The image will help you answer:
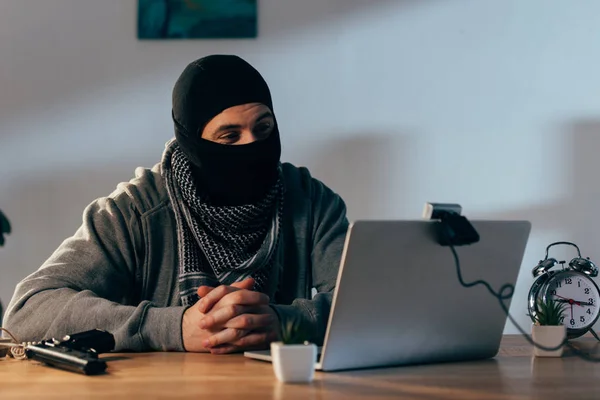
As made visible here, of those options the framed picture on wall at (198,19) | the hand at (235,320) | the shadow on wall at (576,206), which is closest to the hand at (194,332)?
the hand at (235,320)

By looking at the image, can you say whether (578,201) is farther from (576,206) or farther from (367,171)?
(367,171)

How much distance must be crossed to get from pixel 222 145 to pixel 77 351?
0.72m

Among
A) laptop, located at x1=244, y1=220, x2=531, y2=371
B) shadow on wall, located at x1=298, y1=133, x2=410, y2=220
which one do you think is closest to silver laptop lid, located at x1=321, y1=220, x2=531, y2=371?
laptop, located at x1=244, y1=220, x2=531, y2=371

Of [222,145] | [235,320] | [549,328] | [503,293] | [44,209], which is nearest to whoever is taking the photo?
[503,293]

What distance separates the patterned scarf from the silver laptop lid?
29.2 inches

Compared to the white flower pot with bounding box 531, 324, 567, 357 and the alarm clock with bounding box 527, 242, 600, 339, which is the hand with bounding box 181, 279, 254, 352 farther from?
the alarm clock with bounding box 527, 242, 600, 339

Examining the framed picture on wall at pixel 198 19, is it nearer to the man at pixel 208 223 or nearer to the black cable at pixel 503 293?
the man at pixel 208 223

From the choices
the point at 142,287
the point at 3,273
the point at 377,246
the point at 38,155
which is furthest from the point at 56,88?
the point at 377,246

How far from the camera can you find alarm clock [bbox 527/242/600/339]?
1805 mm

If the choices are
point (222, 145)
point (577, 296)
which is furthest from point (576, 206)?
point (222, 145)

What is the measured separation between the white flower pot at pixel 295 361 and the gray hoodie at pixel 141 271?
1.45 ft

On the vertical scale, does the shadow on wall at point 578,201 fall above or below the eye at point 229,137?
below

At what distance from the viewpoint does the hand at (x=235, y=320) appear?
4.82 ft

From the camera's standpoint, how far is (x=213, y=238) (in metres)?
1.95
